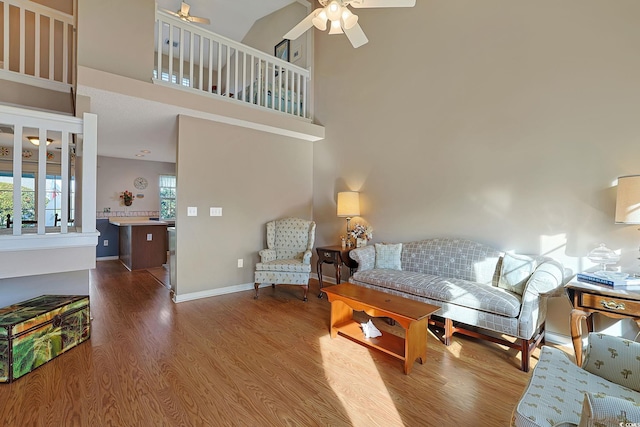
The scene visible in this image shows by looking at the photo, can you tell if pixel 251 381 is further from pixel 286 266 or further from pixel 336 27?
pixel 336 27

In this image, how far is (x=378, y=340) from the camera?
2619mm

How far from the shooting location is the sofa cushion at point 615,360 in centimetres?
141

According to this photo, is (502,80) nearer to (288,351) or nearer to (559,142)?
(559,142)

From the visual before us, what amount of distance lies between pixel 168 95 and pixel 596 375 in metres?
4.22

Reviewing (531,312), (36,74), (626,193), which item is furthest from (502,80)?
(36,74)

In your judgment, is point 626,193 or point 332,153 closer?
point 626,193

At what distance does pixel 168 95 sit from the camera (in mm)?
3379

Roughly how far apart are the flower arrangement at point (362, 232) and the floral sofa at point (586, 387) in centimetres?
260

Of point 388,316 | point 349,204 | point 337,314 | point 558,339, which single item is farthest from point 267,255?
point 558,339

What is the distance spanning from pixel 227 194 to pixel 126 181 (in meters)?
4.31

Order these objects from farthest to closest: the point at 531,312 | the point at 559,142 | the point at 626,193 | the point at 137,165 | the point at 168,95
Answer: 1. the point at 137,165
2. the point at 168,95
3. the point at 559,142
4. the point at 531,312
5. the point at 626,193

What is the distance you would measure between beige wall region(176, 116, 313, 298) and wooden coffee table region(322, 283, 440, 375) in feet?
6.50

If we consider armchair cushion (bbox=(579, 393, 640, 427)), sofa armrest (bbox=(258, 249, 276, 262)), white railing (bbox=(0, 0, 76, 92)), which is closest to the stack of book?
Result: armchair cushion (bbox=(579, 393, 640, 427))

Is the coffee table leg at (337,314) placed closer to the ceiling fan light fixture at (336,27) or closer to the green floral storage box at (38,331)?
the green floral storage box at (38,331)
